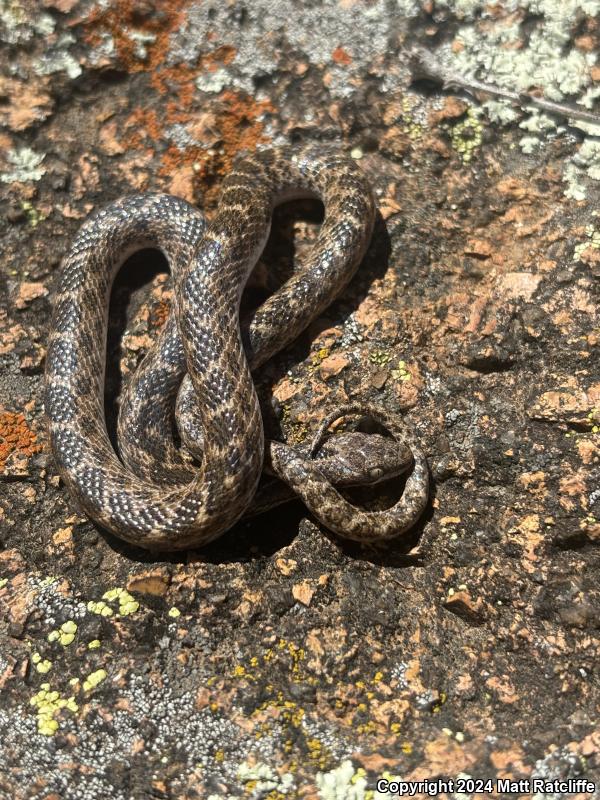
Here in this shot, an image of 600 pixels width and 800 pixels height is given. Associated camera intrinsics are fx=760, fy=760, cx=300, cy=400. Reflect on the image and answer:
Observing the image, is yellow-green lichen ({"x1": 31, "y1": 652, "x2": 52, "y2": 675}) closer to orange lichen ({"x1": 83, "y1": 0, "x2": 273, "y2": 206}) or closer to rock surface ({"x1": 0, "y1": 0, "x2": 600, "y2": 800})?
rock surface ({"x1": 0, "y1": 0, "x2": 600, "y2": 800})

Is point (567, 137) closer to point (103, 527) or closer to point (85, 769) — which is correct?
point (103, 527)

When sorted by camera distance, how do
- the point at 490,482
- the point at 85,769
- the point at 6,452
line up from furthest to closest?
the point at 6,452 → the point at 490,482 → the point at 85,769

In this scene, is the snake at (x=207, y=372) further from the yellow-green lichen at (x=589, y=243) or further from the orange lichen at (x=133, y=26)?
the yellow-green lichen at (x=589, y=243)

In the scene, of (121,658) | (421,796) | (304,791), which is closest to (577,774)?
(421,796)

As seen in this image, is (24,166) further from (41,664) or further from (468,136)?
(41,664)

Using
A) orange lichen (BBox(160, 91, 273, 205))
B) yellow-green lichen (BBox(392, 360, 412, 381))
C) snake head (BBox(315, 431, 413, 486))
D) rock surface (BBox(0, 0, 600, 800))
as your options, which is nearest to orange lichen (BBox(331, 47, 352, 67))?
rock surface (BBox(0, 0, 600, 800))

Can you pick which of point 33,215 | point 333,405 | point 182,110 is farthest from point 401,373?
point 33,215
